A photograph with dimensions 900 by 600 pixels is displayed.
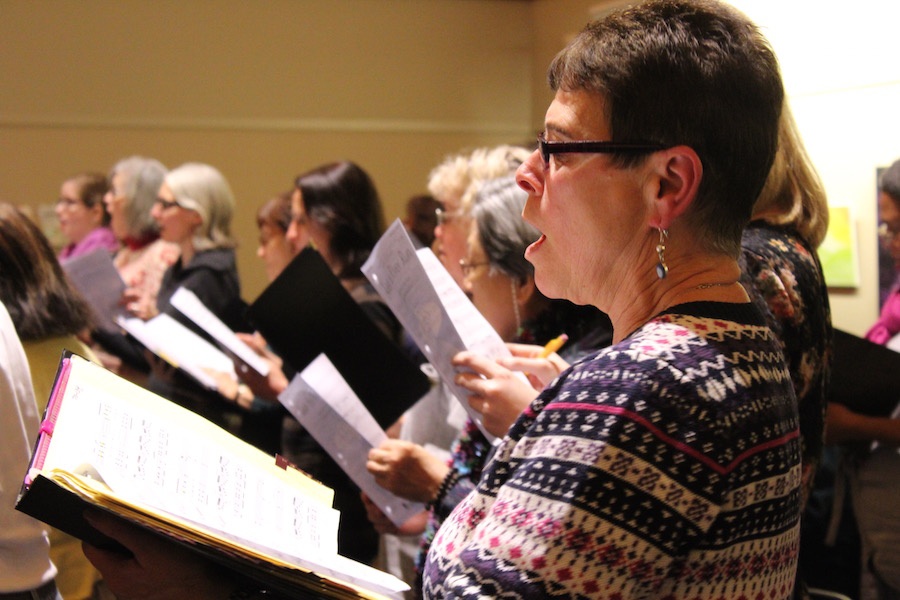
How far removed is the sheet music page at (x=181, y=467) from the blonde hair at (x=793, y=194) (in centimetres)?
89

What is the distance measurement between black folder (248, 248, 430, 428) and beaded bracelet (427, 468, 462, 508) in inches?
11.1

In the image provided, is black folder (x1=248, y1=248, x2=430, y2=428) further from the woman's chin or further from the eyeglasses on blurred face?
the woman's chin

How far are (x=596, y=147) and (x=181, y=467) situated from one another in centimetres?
60

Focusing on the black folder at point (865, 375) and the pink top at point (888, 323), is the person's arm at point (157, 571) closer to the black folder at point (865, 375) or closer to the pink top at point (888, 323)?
the black folder at point (865, 375)

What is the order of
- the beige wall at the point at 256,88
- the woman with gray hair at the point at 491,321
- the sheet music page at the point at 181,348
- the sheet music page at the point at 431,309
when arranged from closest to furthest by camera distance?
the sheet music page at the point at 431,309
the woman with gray hair at the point at 491,321
the sheet music page at the point at 181,348
the beige wall at the point at 256,88

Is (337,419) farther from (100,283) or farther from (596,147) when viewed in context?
Answer: (100,283)

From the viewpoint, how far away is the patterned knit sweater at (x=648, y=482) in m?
0.68

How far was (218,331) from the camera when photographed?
238 cm

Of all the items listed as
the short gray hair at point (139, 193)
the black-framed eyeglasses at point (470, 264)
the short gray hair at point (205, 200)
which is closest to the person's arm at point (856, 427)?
the black-framed eyeglasses at point (470, 264)

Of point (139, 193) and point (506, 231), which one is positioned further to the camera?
point (139, 193)

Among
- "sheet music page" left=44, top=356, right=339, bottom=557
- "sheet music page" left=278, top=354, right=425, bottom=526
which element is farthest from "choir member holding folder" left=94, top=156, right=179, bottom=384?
"sheet music page" left=44, top=356, right=339, bottom=557

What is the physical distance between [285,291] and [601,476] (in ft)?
4.44

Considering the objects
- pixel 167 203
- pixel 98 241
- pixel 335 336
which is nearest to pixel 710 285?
pixel 335 336

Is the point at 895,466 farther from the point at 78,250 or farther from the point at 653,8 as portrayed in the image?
the point at 78,250
